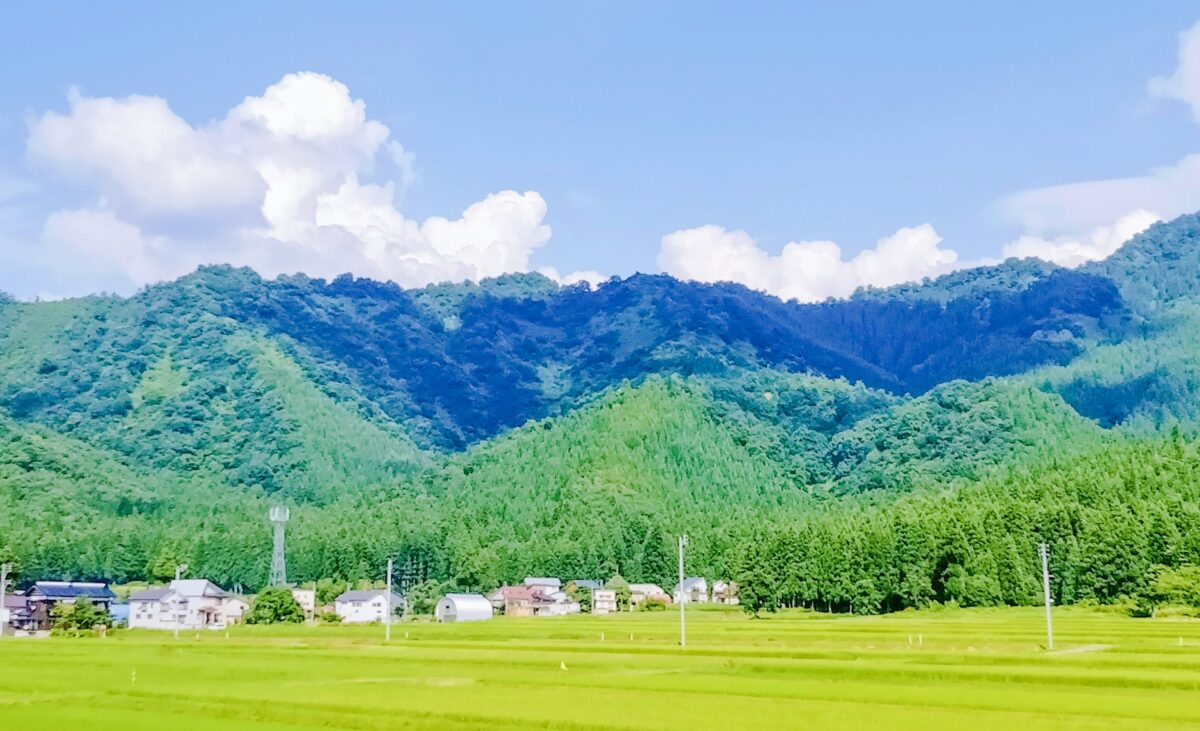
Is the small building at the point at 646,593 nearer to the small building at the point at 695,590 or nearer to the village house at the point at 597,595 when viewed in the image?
the small building at the point at 695,590

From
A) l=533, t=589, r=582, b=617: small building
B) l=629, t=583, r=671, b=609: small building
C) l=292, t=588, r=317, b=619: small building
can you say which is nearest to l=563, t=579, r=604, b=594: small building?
l=533, t=589, r=582, b=617: small building

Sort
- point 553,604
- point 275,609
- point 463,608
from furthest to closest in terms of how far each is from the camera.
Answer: point 553,604 → point 463,608 → point 275,609

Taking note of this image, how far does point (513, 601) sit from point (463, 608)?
12.1 meters

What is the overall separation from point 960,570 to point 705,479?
101m

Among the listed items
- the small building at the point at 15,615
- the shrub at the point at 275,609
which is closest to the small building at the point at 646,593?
the shrub at the point at 275,609

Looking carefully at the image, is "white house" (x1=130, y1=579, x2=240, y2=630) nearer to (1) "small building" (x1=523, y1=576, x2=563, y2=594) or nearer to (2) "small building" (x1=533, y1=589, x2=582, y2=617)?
(2) "small building" (x1=533, y1=589, x2=582, y2=617)

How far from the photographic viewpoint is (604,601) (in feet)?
413

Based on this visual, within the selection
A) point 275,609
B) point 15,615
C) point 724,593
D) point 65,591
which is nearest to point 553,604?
point 724,593

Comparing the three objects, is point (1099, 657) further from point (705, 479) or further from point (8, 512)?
point (8, 512)

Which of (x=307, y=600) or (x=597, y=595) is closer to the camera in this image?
(x=307, y=600)

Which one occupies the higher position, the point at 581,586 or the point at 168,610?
the point at 581,586

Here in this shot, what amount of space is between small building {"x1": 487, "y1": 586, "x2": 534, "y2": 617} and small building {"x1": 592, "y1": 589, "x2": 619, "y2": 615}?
286 inches

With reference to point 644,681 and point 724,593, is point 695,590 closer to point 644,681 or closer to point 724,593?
point 724,593

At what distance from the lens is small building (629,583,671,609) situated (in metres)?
131
